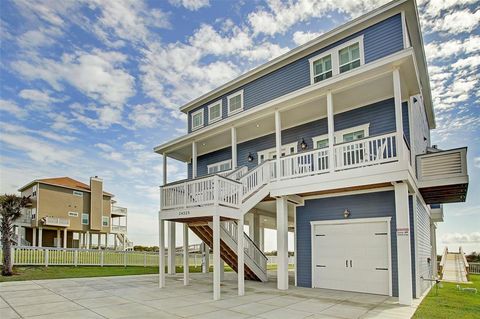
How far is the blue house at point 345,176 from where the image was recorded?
8.44 metres

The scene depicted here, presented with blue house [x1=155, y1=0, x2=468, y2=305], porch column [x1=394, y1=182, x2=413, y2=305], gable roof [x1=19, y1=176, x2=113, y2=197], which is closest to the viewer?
porch column [x1=394, y1=182, x2=413, y2=305]

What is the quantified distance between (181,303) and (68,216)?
2809 centimetres

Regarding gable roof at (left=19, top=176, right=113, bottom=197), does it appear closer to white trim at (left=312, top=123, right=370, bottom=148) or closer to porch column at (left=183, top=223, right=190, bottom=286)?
porch column at (left=183, top=223, right=190, bottom=286)

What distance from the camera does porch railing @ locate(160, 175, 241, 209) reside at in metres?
9.15

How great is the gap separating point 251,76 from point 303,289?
8985mm

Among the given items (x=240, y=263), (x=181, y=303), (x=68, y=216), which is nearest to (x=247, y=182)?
(x=240, y=263)

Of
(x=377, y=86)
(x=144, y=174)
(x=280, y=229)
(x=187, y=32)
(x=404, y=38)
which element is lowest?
(x=280, y=229)

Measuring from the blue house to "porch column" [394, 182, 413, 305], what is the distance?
0.02 metres

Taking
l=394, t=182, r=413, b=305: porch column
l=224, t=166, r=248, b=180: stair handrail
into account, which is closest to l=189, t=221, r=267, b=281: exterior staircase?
l=224, t=166, r=248, b=180: stair handrail

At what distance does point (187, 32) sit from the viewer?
14.0 m

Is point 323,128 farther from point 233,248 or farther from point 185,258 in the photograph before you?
point 185,258

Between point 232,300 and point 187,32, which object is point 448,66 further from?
point 232,300

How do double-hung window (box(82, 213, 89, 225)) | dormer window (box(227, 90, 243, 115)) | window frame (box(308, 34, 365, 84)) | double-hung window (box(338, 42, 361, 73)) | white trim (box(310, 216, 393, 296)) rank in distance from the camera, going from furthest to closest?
double-hung window (box(82, 213, 89, 225))
dormer window (box(227, 90, 243, 115))
double-hung window (box(338, 42, 361, 73))
window frame (box(308, 34, 365, 84))
white trim (box(310, 216, 393, 296))

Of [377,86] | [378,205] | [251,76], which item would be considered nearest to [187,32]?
[251,76]
